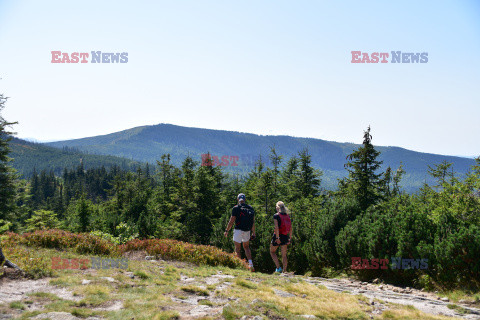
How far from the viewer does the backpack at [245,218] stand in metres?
10.6

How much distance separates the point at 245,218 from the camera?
10.6 m

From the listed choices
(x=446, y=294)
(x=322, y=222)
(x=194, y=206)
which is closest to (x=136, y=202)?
(x=194, y=206)

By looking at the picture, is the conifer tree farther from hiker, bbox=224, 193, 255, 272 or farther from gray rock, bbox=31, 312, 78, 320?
gray rock, bbox=31, 312, 78, 320

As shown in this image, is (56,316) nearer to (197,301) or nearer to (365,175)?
(197,301)

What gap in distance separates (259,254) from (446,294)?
300 inches

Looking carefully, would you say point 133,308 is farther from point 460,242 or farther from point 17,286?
point 460,242

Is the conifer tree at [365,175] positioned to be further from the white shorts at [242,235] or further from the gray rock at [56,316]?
the gray rock at [56,316]

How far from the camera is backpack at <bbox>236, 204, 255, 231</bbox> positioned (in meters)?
10.6

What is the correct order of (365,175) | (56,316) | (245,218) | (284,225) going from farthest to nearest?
(365,175) → (245,218) → (284,225) → (56,316)

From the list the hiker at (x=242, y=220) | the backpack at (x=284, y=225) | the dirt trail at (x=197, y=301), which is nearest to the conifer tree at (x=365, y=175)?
the backpack at (x=284, y=225)

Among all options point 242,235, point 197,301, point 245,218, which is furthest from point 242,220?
point 197,301

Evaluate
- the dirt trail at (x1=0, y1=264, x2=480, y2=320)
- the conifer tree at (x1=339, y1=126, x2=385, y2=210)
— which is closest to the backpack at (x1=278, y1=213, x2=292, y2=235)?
the dirt trail at (x1=0, y1=264, x2=480, y2=320)

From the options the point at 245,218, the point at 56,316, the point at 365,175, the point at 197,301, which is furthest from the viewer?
the point at 365,175

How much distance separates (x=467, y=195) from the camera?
13.9 meters
